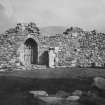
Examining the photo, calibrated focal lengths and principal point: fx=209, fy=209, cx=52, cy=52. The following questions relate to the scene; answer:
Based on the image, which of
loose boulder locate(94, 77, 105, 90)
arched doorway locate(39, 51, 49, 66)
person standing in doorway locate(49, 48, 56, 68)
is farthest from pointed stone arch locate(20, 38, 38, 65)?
loose boulder locate(94, 77, 105, 90)

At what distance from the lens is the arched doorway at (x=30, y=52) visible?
70.7 feet

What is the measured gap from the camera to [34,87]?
32.1ft

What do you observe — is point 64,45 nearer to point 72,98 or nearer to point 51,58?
point 51,58

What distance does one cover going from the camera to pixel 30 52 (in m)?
21.9

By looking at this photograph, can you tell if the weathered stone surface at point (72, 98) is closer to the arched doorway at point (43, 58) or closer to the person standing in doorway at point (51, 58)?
the person standing in doorway at point (51, 58)

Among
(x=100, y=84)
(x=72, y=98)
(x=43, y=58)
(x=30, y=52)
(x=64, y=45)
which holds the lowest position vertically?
(x=72, y=98)

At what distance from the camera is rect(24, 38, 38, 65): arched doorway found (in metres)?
21.5

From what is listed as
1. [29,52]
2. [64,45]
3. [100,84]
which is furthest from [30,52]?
[100,84]

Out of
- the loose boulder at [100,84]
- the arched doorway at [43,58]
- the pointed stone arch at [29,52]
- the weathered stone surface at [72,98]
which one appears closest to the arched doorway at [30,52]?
the pointed stone arch at [29,52]

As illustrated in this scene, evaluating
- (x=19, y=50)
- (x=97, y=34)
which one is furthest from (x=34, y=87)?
(x=97, y=34)

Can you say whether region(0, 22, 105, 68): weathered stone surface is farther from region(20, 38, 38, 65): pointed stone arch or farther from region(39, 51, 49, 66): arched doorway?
region(20, 38, 38, 65): pointed stone arch

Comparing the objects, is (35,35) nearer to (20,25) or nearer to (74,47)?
(20,25)

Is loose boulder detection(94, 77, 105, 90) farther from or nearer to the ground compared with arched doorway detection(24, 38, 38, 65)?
nearer to the ground

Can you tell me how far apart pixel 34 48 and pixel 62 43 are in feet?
9.82
